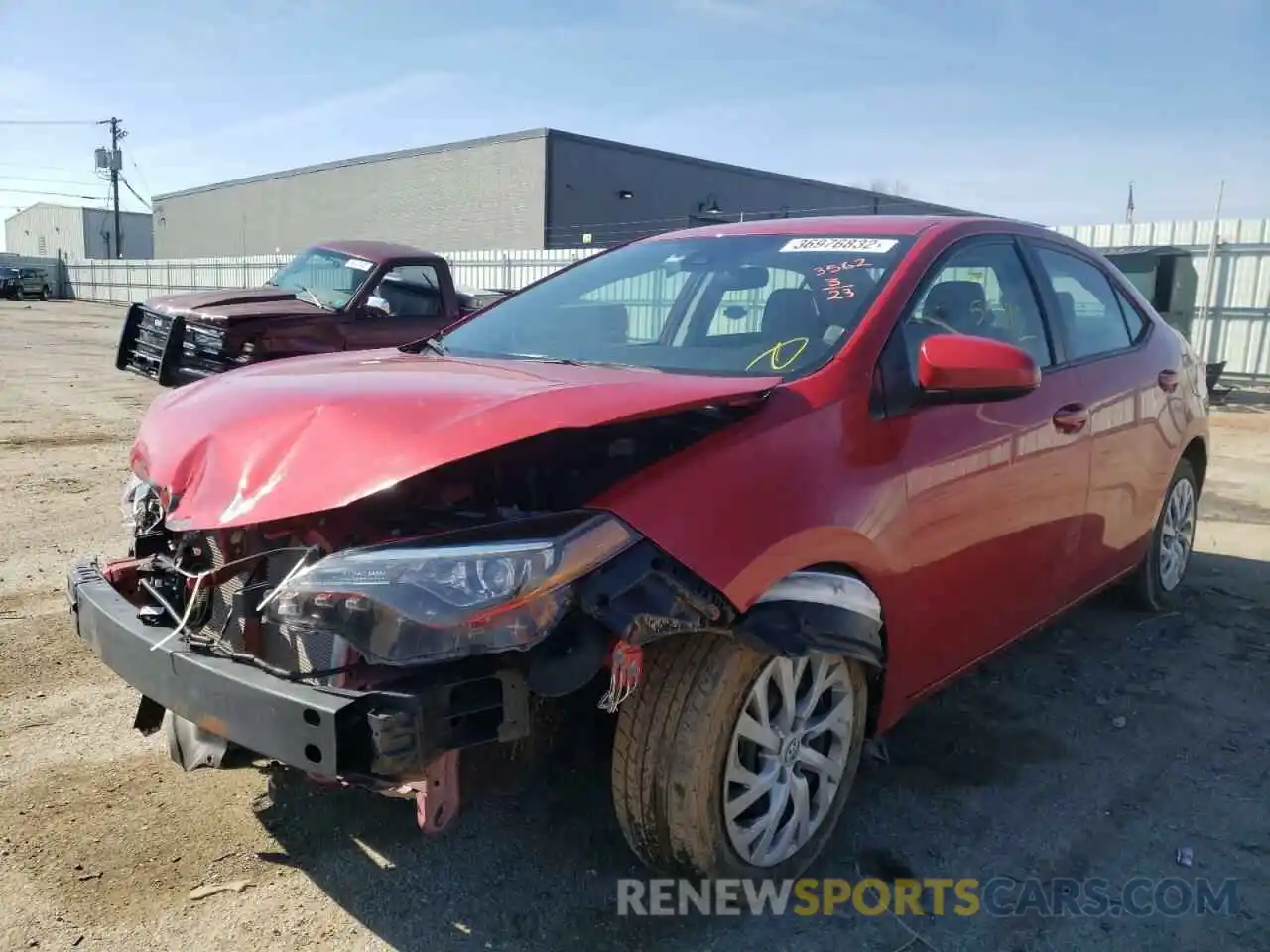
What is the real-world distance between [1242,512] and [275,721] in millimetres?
7133

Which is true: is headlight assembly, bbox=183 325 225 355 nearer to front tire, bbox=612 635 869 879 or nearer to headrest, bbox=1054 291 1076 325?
headrest, bbox=1054 291 1076 325

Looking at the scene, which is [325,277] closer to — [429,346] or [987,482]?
[429,346]

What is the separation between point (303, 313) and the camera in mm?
8648

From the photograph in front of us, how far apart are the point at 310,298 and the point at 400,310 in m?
0.85

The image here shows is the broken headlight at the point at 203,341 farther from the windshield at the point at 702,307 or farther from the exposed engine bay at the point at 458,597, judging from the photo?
the exposed engine bay at the point at 458,597

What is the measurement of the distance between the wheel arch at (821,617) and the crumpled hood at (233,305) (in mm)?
7116

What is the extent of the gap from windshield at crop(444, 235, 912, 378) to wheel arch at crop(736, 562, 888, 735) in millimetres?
574

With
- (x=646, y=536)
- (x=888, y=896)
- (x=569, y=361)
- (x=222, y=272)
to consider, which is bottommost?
(x=888, y=896)

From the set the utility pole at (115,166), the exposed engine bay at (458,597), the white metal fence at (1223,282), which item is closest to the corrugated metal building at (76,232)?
the utility pole at (115,166)

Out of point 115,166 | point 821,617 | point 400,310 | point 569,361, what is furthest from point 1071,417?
point 115,166

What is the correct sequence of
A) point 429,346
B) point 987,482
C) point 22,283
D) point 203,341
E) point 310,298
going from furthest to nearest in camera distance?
1. point 22,283
2. point 310,298
3. point 203,341
4. point 429,346
5. point 987,482

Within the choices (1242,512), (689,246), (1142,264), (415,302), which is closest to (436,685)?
(689,246)

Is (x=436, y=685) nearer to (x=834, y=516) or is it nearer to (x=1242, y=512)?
(x=834, y=516)

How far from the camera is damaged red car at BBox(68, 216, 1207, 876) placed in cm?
195
